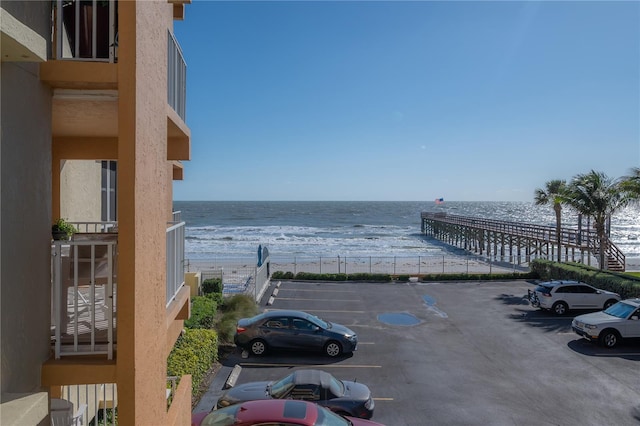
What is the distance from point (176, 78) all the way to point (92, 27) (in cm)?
156

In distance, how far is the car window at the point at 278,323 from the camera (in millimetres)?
14078

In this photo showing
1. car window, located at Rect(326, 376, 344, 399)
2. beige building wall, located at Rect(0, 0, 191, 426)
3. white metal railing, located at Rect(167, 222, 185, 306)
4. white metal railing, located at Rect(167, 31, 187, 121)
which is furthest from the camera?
car window, located at Rect(326, 376, 344, 399)

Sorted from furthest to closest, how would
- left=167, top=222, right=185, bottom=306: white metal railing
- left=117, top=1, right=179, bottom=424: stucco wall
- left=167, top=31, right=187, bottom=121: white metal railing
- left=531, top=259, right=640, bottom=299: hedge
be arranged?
left=531, top=259, right=640, bottom=299: hedge, left=167, top=222, right=185, bottom=306: white metal railing, left=167, top=31, right=187, bottom=121: white metal railing, left=117, top=1, right=179, bottom=424: stucco wall

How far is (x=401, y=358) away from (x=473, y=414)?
3959 millimetres

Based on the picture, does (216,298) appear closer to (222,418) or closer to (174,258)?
(222,418)

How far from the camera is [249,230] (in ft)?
251

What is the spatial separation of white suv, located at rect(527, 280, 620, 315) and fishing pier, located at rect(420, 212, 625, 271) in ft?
32.9

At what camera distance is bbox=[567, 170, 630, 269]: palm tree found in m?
25.3

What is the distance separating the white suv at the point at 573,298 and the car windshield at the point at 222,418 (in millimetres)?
15942

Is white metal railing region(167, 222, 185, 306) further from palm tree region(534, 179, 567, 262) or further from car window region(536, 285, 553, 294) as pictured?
palm tree region(534, 179, 567, 262)

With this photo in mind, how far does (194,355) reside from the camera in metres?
11.7

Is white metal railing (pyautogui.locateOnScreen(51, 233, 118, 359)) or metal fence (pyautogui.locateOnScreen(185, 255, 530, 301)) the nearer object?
white metal railing (pyautogui.locateOnScreen(51, 233, 118, 359))

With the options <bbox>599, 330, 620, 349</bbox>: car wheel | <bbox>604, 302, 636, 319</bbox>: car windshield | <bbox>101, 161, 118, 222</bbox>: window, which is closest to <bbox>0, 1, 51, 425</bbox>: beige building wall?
<bbox>101, 161, 118, 222</bbox>: window

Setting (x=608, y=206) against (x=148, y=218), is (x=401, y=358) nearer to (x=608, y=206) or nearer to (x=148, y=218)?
(x=148, y=218)
